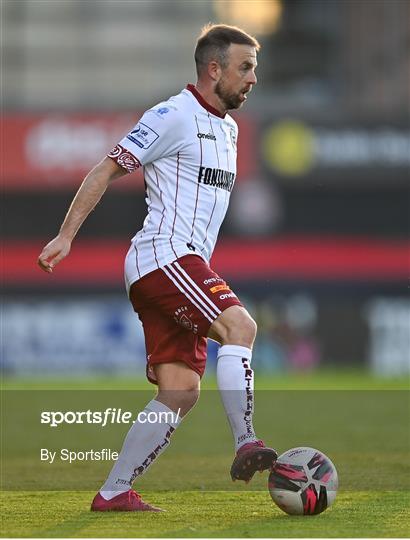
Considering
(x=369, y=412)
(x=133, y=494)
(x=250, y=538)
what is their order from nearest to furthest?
(x=250, y=538) < (x=133, y=494) < (x=369, y=412)

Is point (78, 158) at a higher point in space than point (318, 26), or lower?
lower

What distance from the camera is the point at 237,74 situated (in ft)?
23.1

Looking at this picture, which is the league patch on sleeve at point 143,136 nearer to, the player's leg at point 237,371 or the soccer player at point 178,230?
the soccer player at point 178,230

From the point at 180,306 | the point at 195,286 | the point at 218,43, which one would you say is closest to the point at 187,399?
the point at 180,306

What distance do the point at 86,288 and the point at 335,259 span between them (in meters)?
4.75

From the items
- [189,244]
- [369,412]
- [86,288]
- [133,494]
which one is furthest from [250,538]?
[86,288]

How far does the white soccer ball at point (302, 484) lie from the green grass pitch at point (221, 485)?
68 millimetres

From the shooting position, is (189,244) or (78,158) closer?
(189,244)

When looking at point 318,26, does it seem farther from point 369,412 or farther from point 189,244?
point 189,244

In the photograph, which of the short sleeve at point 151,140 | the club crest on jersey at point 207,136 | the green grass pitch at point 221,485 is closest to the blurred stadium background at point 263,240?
the green grass pitch at point 221,485

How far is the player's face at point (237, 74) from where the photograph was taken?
7.04 m

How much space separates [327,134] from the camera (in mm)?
26938

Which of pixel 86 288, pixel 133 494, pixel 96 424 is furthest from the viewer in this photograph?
pixel 86 288

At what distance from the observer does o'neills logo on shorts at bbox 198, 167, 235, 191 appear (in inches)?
277
